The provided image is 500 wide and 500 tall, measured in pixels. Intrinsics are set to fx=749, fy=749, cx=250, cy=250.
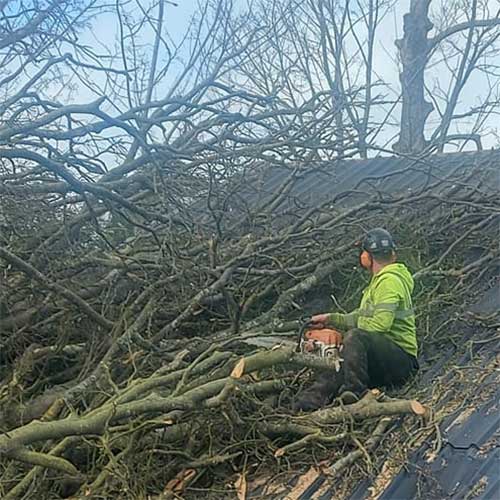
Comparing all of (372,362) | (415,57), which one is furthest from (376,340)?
(415,57)

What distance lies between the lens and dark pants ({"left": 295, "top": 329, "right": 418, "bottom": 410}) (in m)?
4.14

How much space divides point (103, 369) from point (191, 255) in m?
1.51

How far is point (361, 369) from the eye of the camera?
4.13 meters

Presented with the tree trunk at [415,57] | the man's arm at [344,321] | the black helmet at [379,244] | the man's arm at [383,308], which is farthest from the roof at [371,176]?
the tree trunk at [415,57]

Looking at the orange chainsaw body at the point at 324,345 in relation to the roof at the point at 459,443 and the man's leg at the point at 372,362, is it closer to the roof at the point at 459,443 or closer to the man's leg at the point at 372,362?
the man's leg at the point at 372,362

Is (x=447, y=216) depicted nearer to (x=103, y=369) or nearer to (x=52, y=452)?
(x=103, y=369)

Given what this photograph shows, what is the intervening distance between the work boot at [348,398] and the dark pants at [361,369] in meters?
0.12

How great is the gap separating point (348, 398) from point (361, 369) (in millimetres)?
212

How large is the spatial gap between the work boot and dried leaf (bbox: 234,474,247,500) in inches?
26.5

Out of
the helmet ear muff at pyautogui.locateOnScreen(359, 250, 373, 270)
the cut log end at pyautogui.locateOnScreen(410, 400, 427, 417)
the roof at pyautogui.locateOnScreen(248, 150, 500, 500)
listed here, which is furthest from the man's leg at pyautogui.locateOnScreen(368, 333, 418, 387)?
the cut log end at pyautogui.locateOnScreen(410, 400, 427, 417)

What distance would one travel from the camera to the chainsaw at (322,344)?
4.16m

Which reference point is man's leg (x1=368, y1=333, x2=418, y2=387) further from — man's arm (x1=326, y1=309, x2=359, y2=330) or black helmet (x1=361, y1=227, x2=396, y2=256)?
black helmet (x1=361, y1=227, x2=396, y2=256)

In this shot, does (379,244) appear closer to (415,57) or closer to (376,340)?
(376,340)

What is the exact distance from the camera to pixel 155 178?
604 centimetres
